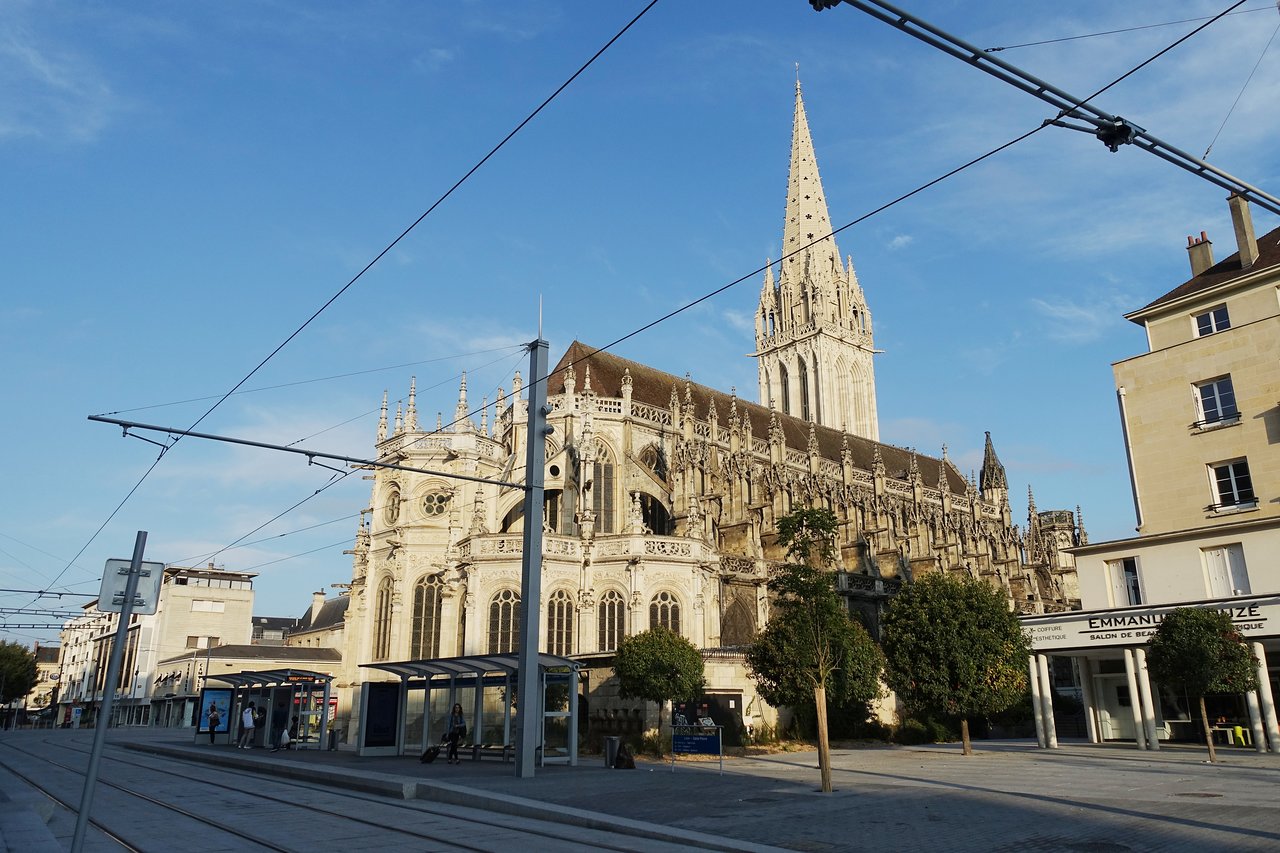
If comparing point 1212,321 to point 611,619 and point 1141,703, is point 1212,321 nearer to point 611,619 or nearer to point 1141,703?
point 1141,703

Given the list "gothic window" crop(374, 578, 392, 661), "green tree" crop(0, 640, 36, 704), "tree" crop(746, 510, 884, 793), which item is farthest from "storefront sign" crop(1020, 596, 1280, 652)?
"green tree" crop(0, 640, 36, 704)

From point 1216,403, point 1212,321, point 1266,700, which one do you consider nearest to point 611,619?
point 1266,700

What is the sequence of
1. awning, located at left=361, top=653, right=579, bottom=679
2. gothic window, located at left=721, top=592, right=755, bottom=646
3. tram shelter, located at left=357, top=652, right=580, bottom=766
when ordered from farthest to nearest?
gothic window, located at left=721, top=592, right=755, bottom=646
tram shelter, located at left=357, top=652, right=580, bottom=766
awning, located at left=361, top=653, right=579, bottom=679

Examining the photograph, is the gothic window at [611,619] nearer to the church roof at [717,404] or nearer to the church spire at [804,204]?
the church roof at [717,404]

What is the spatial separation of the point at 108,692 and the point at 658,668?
2077cm

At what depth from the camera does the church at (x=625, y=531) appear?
35.0m

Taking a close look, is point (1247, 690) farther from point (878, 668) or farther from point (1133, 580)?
point (878, 668)

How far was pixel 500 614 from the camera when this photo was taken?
3512 centimetres

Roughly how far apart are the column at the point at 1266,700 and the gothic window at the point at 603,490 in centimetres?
2565

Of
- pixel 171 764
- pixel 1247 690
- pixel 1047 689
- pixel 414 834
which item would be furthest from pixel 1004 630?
pixel 171 764

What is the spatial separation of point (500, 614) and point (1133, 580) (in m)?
21.5

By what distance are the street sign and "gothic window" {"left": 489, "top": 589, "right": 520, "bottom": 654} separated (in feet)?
83.8

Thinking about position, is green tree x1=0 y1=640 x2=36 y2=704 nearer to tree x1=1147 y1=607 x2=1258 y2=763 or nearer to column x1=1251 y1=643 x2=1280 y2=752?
tree x1=1147 y1=607 x2=1258 y2=763

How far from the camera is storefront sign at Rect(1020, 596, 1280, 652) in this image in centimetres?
2383
